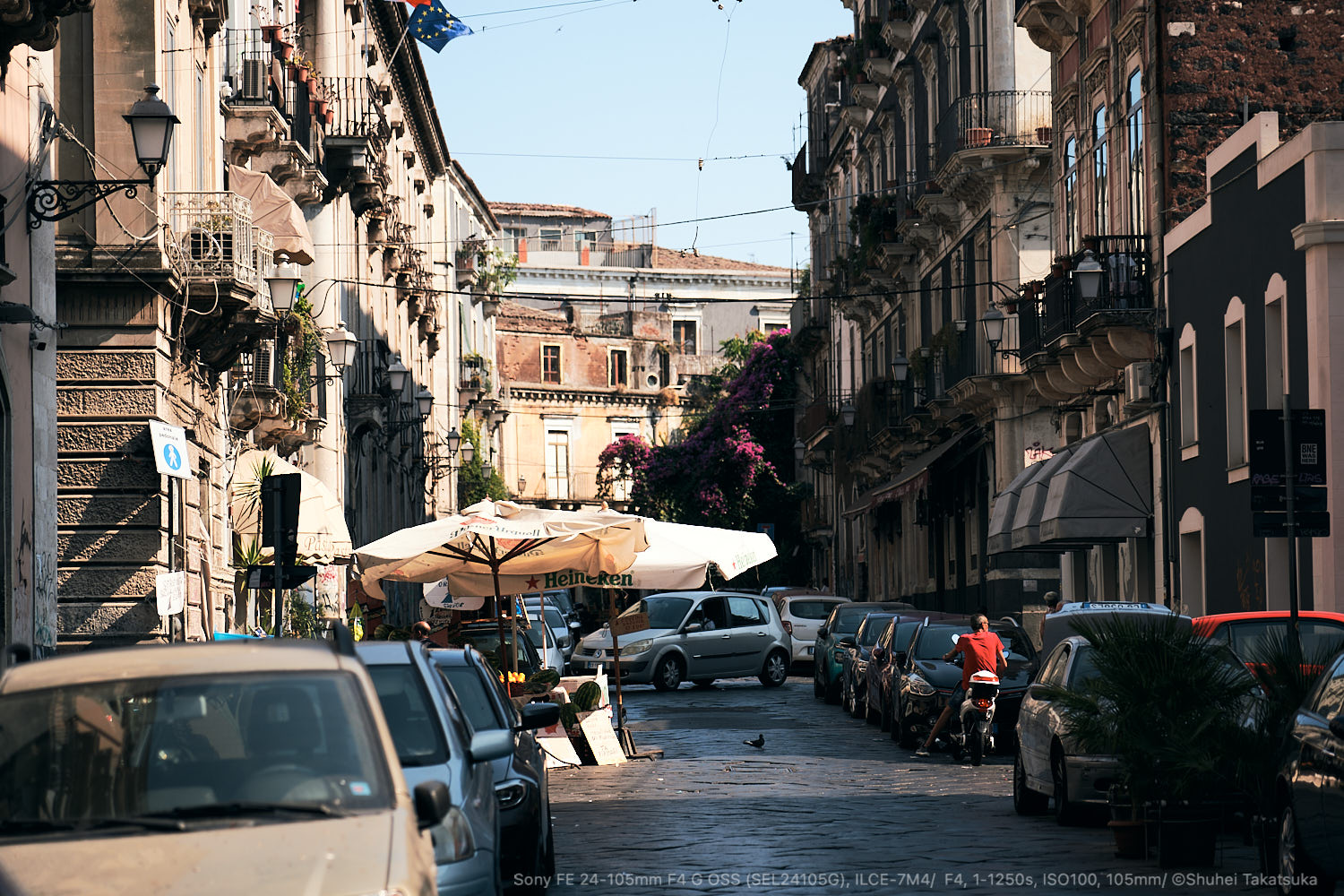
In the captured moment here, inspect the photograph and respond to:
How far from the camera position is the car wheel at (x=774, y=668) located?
125ft

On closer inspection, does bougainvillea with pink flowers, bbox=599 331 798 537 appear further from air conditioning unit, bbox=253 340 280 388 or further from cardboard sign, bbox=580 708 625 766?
cardboard sign, bbox=580 708 625 766

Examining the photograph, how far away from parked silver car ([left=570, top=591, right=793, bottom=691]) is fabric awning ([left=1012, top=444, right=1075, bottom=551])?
682 centimetres

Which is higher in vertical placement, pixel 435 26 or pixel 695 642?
pixel 435 26

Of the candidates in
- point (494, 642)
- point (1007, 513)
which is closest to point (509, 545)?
point (494, 642)

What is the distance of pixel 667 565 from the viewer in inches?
930

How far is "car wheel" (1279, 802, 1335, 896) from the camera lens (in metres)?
10.1

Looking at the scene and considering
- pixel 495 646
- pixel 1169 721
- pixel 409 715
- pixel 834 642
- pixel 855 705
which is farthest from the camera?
pixel 834 642

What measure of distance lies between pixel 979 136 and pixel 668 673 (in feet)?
38.8

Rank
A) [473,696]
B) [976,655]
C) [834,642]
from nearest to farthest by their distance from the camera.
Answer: [473,696] → [976,655] → [834,642]

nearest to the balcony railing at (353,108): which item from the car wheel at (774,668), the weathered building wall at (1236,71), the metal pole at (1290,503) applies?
the car wheel at (774,668)

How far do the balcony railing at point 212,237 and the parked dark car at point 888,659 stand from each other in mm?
9371

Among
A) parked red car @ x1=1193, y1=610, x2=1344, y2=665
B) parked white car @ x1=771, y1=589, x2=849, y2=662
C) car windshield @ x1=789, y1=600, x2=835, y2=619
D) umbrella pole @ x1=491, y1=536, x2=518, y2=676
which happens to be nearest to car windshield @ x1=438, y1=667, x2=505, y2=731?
parked red car @ x1=1193, y1=610, x2=1344, y2=665

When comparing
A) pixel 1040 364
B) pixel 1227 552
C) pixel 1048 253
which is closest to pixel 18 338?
pixel 1227 552

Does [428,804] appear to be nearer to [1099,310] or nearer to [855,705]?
[1099,310]
